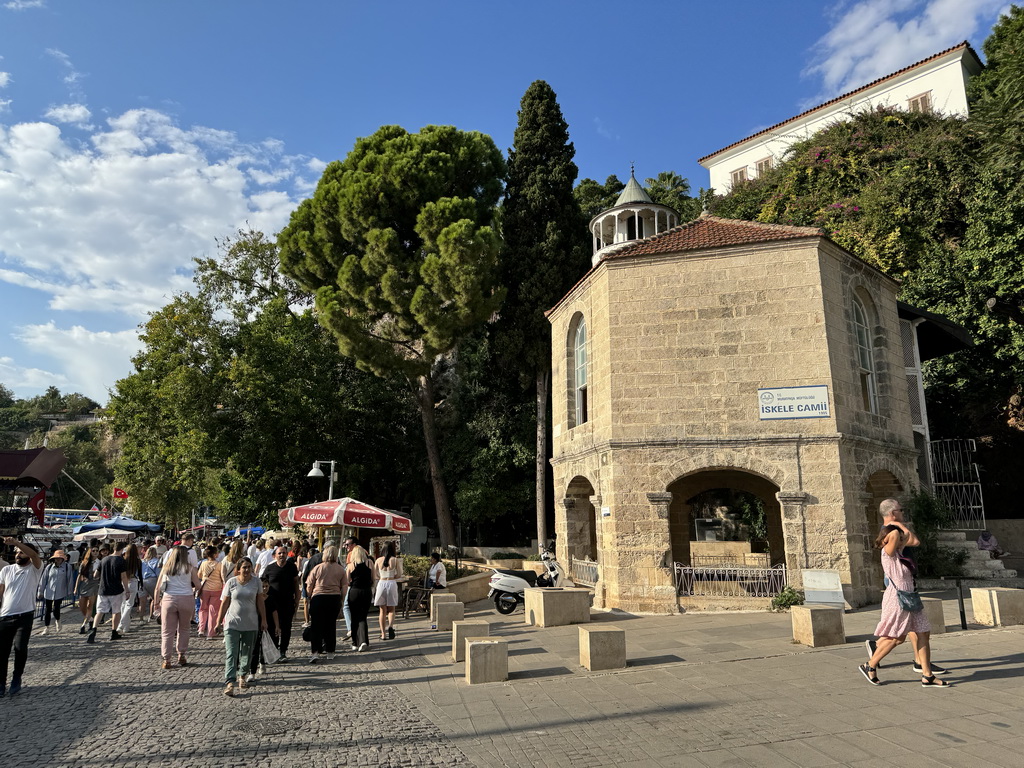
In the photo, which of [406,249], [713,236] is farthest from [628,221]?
[406,249]

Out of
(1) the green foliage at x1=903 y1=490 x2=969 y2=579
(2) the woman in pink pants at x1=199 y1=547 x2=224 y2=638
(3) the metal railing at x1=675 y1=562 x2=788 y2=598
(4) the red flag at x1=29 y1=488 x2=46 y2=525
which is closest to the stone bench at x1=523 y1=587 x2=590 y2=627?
(3) the metal railing at x1=675 y1=562 x2=788 y2=598

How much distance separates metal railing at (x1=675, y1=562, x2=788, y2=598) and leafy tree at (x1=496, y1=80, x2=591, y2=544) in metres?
10.6

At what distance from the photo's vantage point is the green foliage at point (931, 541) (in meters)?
15.3

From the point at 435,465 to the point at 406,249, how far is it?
9.12m

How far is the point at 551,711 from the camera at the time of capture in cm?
659

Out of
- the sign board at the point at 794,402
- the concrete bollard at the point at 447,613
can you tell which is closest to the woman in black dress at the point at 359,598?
the concrete bollard at the point at 447,613

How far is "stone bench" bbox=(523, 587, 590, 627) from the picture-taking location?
11.9m

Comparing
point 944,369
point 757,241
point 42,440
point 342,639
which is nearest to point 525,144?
point 757,241

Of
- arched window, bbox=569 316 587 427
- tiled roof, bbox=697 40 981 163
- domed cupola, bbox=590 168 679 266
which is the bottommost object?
arched window, bbox=569 316 587 427

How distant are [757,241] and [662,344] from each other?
3201 mm

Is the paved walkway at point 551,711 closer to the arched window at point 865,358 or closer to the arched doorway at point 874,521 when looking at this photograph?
Result: the arched doorway at point 874,521

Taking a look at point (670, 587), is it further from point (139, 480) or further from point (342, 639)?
point (139, 480)

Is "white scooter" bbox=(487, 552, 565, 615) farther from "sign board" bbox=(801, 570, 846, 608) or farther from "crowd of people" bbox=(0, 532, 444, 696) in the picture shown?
"sign board" bbox=(801, 570, 846, 608)

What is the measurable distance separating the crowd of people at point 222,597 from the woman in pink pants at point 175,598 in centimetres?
1
